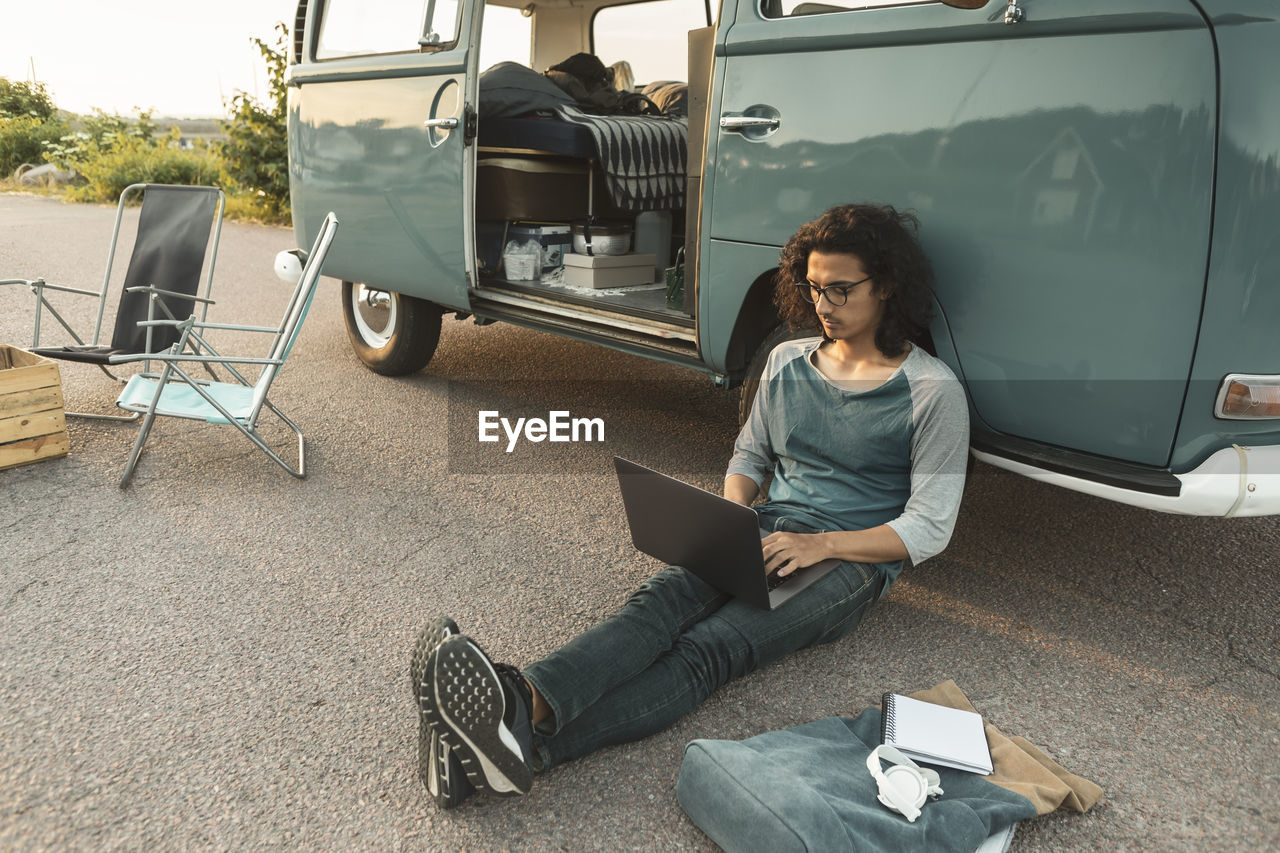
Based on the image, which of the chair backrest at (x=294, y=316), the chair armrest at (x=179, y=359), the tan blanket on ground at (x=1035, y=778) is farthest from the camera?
the chair backrest at (x=294, y=316)

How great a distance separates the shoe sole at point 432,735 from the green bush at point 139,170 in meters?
17.0

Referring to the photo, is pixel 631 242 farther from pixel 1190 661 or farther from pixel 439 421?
pixel 1190 661

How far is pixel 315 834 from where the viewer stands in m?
2.03

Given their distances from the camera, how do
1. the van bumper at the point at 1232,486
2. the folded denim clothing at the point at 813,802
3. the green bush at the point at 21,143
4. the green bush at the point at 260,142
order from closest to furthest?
1. the folded denim clothing at the point at 813,802
2. the van bumper at the point at 1232,486
3. the green bush at the point at 260,142
4. the green bush at the point at 21,143

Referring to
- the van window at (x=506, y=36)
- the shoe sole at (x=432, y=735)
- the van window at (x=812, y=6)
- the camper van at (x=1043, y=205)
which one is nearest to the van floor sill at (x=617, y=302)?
the camper van at (x=1043, y=205)

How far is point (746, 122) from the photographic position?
10.1 ft

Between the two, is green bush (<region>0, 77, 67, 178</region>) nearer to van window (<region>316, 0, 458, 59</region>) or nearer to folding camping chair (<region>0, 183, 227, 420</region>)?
van window (<region>316, 0, 458, 59</region>)

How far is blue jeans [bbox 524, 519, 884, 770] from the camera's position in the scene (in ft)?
7.16

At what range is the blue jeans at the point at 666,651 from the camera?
2182 millimetres

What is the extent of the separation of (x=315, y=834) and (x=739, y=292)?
205 cm

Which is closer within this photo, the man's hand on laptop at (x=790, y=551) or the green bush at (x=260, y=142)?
the man's hand on laptop at (x=790, y=551)

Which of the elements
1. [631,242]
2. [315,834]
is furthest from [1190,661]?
[631,242]

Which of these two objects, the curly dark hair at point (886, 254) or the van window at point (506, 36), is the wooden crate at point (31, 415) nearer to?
the van window at point (506, 36)

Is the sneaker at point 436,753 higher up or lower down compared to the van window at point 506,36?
lower down
